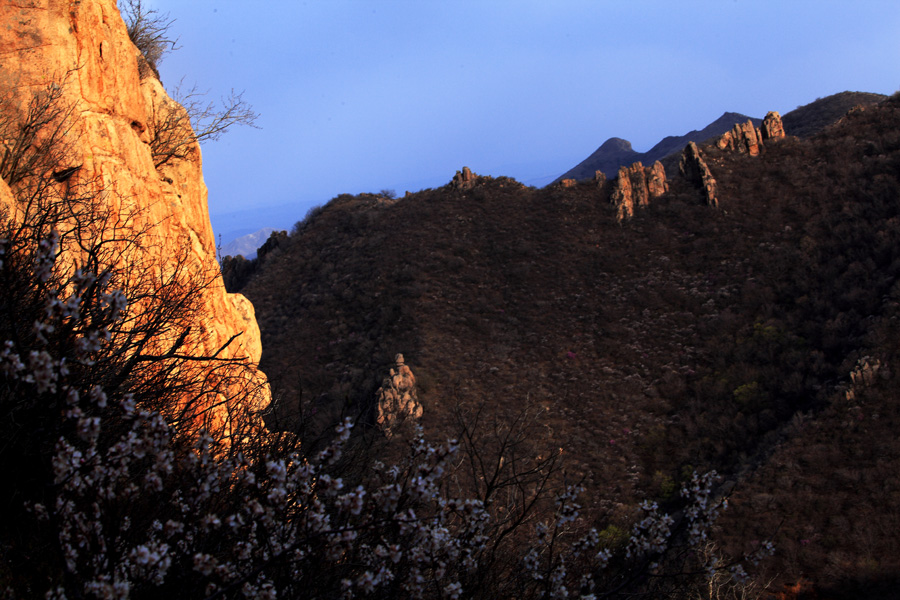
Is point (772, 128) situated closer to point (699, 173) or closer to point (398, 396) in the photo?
point (699, 173)

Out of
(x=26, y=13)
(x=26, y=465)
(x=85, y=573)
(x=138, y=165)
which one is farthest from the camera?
(x=138, y=165)

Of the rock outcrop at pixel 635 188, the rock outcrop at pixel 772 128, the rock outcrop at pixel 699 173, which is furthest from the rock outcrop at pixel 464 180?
the rock outcrop at pixel 772 128

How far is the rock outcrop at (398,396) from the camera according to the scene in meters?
24.1

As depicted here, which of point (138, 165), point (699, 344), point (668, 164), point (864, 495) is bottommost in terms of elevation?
point (864, 495)

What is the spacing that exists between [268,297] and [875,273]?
4078 centimetres

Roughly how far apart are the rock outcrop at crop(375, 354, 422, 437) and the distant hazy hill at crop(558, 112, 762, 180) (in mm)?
80303

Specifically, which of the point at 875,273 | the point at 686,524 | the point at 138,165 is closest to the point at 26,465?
the point at 686,524

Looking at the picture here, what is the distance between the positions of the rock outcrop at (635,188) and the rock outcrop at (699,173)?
2089 millimetres

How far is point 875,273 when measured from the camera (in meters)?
26.9

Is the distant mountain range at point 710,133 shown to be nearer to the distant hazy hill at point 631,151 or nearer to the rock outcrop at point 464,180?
the distant hazy hill at point 631,151

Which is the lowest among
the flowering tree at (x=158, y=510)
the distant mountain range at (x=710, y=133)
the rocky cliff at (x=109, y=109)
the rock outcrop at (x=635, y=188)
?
the flowering tree at (x=158, y=510)

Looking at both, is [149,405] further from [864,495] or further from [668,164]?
[668,164]

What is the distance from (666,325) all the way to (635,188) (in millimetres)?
15480

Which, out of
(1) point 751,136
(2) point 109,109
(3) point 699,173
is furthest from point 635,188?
(2) point 109,109
